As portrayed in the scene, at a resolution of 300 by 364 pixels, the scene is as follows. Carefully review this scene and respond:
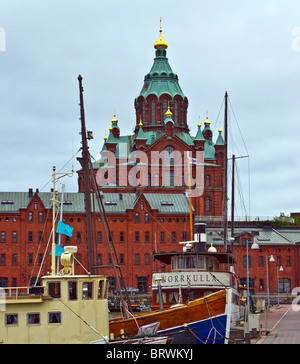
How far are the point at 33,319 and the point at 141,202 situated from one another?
248 feet

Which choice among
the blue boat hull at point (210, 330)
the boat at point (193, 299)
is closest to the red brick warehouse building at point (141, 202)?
the boat at point (193, 299)

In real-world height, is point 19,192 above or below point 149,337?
above

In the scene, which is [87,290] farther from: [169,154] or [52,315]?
[169,154]

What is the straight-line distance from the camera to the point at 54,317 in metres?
35.8

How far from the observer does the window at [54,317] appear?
3575cm

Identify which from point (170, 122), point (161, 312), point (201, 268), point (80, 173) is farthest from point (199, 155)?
point (161, 312)

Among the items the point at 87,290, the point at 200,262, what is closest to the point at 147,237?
the point at 200,262

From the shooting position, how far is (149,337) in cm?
3691

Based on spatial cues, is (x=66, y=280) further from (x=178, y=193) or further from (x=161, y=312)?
(x=178, y=193)

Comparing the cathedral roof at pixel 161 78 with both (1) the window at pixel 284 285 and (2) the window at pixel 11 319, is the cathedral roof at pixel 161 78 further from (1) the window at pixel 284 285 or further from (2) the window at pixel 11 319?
(2) the window at pixel 11 319

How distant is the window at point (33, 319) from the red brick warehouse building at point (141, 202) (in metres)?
55.5

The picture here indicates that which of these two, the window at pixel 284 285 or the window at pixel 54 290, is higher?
the window at pixel 54 290

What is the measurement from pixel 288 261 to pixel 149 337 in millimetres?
78657
